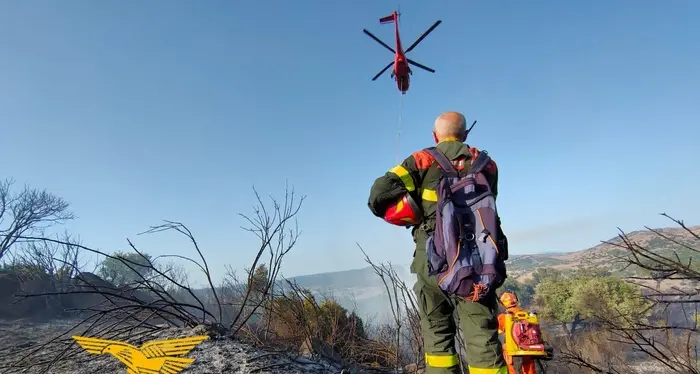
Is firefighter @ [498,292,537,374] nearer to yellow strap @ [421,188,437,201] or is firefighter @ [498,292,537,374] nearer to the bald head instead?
yellow strap @ [421,188,437,201]

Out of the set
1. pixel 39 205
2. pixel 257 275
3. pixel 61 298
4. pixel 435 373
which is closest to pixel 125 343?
pixel 257 275

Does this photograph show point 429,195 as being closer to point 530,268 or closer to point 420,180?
point 420,180

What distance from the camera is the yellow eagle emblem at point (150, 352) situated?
2576 mm

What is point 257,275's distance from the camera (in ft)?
14.9

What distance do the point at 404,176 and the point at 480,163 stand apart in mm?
455

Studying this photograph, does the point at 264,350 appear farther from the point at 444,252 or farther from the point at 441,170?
the point at 441,170

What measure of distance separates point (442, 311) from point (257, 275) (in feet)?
9.78

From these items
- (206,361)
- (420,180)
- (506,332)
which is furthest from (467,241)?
(506,332)

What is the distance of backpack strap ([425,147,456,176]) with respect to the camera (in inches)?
83.8

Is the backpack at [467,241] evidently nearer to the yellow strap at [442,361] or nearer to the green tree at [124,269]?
the yellow strap at [442,361]

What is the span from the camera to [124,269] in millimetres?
27922

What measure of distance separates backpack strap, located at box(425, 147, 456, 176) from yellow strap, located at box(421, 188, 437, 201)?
0.15 meters

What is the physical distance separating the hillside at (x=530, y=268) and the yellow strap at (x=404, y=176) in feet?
3.35

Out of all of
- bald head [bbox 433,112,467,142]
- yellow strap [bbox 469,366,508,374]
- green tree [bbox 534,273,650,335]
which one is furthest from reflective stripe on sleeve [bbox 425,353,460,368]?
green tree [bbox 534,273,650,335]
